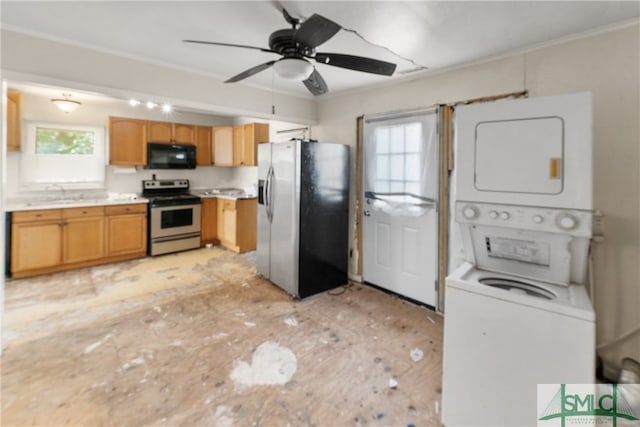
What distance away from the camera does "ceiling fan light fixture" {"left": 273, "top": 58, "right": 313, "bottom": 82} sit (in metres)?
1.77

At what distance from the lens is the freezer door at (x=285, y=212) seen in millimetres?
3230

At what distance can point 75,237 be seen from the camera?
4.08 m

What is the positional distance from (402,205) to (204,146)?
400 cm

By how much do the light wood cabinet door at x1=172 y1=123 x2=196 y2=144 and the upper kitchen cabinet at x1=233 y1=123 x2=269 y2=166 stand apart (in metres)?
0.82

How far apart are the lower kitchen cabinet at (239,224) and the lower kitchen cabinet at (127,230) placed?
1.23 metres

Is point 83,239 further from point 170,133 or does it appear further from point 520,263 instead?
point 520,263

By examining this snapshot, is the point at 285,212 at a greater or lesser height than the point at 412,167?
lesser

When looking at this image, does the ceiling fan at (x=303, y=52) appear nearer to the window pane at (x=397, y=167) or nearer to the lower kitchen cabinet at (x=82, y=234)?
the window pane at (x=397, y=167)

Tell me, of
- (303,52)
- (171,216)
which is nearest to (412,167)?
(303,52)

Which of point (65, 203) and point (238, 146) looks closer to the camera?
point (65, 203)

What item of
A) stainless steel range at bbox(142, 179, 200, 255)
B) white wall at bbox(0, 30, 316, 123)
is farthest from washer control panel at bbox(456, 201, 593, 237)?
stainless steel range at bbox(142, 179, 200, 255)

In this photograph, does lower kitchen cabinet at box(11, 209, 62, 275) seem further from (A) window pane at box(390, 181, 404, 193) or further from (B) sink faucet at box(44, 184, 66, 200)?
(A) window pane at box(390, 181, 404, 193)

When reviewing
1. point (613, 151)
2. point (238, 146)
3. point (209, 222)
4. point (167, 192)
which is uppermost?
point (238, 146)

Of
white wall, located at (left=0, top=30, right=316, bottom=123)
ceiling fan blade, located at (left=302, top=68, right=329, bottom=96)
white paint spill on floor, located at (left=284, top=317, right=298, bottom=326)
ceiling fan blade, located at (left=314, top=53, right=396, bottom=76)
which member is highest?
white wall, located at (left=0, top=30, right=316, bottom=123)
